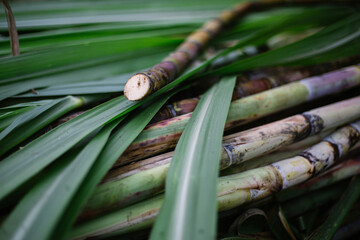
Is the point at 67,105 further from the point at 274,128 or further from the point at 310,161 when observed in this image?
the point at 310,161

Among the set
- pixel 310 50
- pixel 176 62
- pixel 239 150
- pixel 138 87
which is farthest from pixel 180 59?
pixel 310 50

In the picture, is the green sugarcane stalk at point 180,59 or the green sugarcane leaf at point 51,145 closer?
the green sugarcane leaf at point 51,145

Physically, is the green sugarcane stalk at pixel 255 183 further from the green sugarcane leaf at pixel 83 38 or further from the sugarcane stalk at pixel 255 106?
the green sugarcane leaf at pixel 83 38

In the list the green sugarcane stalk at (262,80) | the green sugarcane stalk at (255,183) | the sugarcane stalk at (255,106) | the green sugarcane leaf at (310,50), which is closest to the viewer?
the green sugarcane stalk at (255,183)

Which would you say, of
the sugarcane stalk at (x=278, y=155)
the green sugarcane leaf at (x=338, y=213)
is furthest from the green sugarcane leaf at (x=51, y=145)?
the green sugarcane leaf at (x=338, y=213)

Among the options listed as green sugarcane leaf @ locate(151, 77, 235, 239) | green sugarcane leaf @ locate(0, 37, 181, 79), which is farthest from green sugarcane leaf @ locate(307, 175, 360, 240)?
green sugarcane leaf @ locate(0, 37, 181, 79)

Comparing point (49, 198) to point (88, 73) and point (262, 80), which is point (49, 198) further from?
point (262, 80)

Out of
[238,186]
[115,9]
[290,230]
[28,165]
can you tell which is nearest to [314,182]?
[290,230]

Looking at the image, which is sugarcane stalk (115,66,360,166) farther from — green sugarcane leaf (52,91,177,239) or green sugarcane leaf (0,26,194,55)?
green sugarcane leaf (0,26,194,55)
